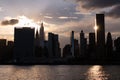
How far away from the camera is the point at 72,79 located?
15938 centimetres

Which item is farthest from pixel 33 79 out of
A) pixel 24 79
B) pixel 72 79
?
pixel 72 79

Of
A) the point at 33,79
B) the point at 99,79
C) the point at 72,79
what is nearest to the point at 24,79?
the point at 33,79

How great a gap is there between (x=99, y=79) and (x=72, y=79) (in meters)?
11.5

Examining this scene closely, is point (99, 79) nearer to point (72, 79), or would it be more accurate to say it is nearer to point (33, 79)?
point (72, 79)

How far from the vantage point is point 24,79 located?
6427 inches

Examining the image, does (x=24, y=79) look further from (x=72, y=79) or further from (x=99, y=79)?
(x=99, y=79)

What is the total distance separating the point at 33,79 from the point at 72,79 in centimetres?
1723

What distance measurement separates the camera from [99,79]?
6417 inches

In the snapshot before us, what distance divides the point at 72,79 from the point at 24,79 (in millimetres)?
19450

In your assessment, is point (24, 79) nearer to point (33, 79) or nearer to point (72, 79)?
point (33, 79)

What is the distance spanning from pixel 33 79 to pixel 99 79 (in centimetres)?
2678

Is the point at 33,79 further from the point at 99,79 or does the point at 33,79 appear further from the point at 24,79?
the point at 99,79

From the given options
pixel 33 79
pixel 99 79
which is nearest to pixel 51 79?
pixel 33 79

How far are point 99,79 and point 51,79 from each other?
19184 millimetres
